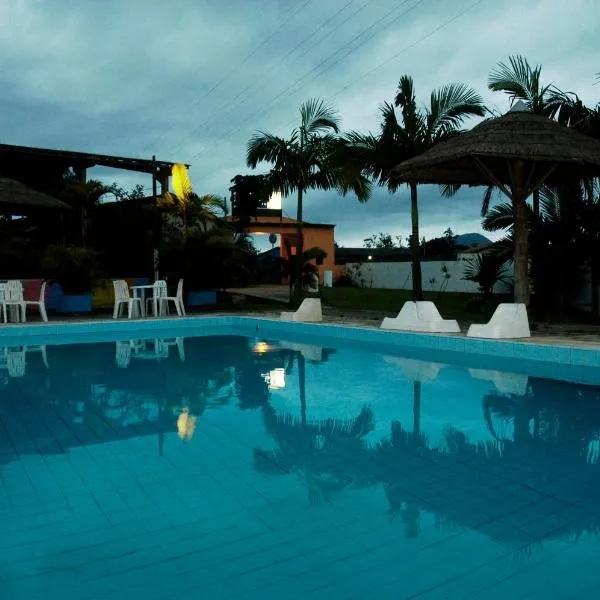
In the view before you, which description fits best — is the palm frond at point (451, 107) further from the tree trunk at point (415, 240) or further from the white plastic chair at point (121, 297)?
the white plastic chair at point (121, 297)

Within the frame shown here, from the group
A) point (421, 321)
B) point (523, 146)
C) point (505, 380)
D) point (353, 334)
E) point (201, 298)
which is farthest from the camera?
point (201, 298)

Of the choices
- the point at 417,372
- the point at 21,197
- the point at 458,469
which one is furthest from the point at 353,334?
the point at 21,197

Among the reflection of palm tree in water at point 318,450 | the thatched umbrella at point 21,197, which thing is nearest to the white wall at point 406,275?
the thatched umbrella at point 21,197

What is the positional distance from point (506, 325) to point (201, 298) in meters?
8.89

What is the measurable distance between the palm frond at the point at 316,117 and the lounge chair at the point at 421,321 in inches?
236

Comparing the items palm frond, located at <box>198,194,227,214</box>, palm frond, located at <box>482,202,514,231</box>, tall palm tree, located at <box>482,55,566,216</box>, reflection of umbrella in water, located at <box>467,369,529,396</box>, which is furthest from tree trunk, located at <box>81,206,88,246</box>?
reflection of umbrella in water, located at <box>467,369,529,396</box>

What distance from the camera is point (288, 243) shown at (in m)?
16.2

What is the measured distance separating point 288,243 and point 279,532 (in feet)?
43.8

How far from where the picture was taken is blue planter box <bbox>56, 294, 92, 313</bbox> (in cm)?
1466

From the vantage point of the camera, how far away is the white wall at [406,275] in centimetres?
2337

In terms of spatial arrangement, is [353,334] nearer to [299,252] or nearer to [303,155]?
[299,252]

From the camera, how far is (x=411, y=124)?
13234mm

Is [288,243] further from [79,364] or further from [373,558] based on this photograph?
[373,558]

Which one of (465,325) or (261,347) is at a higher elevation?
(465,325)
